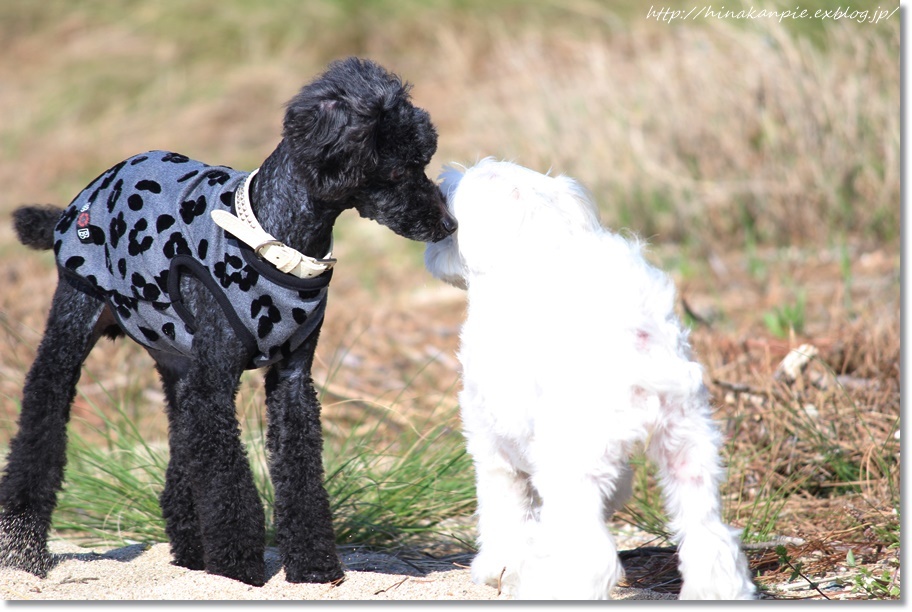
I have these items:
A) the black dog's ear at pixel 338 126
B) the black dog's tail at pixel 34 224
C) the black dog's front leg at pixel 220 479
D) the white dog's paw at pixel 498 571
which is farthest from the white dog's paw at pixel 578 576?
the black dog's tail at pixel 34 224

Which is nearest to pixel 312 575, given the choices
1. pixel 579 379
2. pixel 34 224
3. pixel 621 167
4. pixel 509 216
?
pixel 579 379

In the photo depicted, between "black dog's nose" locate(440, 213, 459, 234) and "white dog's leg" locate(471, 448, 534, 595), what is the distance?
0.65 metres

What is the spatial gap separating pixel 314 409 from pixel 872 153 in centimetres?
551

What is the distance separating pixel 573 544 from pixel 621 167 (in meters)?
5.93

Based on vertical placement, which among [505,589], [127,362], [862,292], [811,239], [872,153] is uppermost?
[872,153]

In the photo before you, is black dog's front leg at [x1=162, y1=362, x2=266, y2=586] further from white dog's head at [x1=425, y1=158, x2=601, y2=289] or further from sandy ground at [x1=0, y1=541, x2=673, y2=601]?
white dog's head at [x1=425, y1=158, x2=601, y2=289]

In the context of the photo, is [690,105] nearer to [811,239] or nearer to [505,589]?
[811,239]

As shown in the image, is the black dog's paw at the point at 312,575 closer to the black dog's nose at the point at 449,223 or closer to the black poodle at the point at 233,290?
the black poodle at the point at 233,290

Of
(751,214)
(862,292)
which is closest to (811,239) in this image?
(751,214)

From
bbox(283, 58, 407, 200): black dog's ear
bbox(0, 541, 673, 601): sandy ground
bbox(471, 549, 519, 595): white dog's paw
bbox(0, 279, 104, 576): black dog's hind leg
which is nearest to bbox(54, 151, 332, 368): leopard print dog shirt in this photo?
bbox(0, 279, 104, 576): black dog's hind leg

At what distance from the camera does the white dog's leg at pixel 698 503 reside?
102 inches

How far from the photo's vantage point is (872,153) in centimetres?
729

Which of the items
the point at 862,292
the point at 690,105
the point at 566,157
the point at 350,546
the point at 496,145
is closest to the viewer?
the point at 350,546

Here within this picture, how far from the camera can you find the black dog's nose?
2840mm
